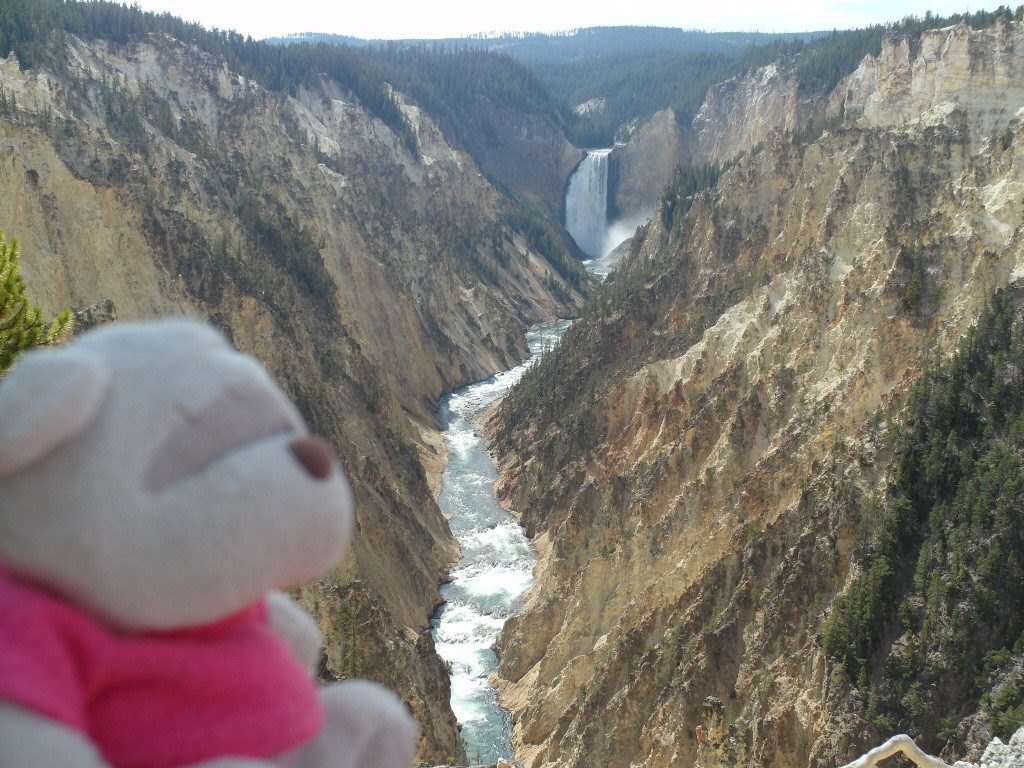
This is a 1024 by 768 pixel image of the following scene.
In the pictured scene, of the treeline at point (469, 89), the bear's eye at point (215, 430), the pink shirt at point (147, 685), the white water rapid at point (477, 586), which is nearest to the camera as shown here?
the pink shirt at point (147, 685)

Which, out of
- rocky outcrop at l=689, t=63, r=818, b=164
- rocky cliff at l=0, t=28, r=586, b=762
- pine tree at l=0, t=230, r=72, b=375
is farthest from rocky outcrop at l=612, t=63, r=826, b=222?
pine tree at l=0, t=230, r=72, b=375

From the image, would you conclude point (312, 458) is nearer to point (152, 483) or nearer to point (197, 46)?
point (152, 483)

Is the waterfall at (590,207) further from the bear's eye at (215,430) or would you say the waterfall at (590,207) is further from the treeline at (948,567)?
the bear's eye at (215,430)

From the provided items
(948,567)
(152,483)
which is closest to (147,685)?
(152,483)

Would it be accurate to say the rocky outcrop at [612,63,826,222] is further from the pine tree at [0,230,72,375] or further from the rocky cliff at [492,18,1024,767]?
the pine tree at [0,230,72,375]

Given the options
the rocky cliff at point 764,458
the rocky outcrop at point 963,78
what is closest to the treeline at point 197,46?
the rocky cliff at point 764,458

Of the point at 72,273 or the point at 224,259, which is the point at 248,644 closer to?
the point at 72,273

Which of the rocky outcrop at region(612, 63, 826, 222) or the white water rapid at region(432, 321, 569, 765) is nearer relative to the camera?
the white water rapid at region(432, 321, 569, 765)
